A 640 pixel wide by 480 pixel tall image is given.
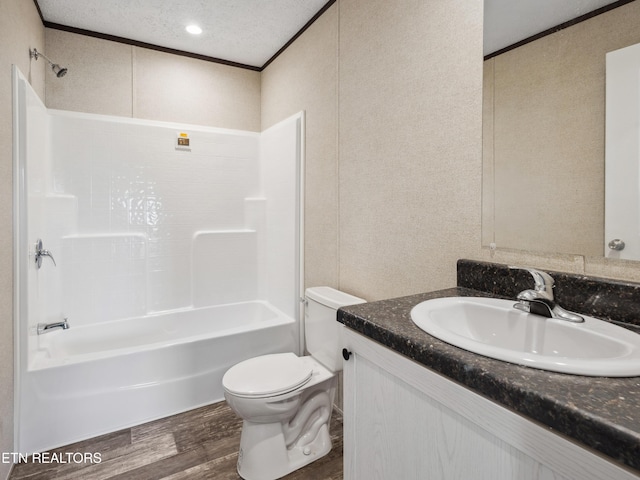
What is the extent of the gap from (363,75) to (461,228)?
1034 millimetres

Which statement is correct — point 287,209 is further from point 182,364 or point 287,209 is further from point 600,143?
point 600,143

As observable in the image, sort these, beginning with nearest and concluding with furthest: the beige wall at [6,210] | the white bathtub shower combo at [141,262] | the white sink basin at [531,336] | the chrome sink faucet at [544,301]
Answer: the white sink basin at [531,336], the chrome sink faucet at [544,301], the beige wall at [6,210], the white bathtub shower combo at [141,262]

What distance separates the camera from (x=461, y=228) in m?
1.35

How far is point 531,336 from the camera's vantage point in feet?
3.08

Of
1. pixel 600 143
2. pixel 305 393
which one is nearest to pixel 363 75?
pixel 600 143

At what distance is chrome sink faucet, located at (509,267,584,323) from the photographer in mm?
903

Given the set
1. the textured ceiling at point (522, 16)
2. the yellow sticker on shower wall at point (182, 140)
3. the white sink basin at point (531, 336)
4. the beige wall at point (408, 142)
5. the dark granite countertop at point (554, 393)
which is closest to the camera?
the dark granite countertop at point (554, 393)

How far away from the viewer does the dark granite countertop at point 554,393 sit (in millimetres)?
454

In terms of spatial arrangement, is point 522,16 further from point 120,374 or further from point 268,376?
point 120,374

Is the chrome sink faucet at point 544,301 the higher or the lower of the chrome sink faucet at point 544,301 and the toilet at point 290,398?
the higher

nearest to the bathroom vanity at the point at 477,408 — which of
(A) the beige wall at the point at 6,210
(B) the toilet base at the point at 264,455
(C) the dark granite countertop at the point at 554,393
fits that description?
(C) the dark granite countertop at the point at 554,393

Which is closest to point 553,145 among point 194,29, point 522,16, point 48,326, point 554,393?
point 522,16

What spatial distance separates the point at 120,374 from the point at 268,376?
0.98m

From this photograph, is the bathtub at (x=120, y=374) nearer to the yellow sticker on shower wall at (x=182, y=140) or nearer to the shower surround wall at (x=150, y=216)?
the shower surround wall at (x=150, y=216)
